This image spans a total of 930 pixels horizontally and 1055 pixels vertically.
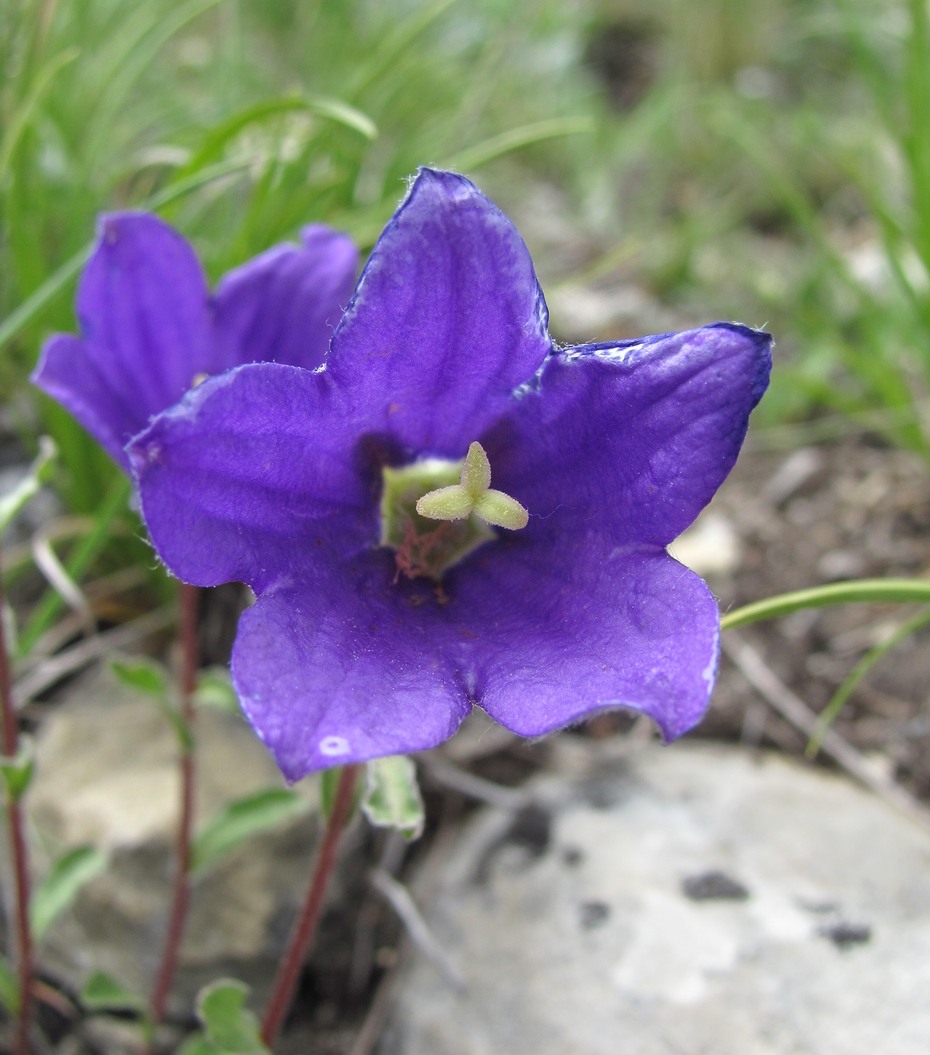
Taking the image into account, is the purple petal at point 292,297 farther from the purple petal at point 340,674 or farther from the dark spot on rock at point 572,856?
the dark spot on rock at point 572,856

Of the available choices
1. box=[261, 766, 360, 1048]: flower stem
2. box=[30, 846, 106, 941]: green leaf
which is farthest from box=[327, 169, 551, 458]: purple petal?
box=[30, 846, 106, 941]: green leaf

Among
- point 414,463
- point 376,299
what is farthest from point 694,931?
point 376,299

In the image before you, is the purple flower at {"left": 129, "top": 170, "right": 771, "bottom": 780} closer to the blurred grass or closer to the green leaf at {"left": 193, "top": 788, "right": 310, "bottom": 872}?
the green leaf at {"left": 193, "top": 788, "right": 310, "bottom": 872}

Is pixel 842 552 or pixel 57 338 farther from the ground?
pixel 57 338

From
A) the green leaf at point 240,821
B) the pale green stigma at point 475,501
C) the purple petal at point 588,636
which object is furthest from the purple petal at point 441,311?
the green leaf at point 240,821

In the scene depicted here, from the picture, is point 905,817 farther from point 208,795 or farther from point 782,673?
point 208,795

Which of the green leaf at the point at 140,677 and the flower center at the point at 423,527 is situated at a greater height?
the flower center at the point at 423,527

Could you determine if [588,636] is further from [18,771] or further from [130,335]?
[130,335]
